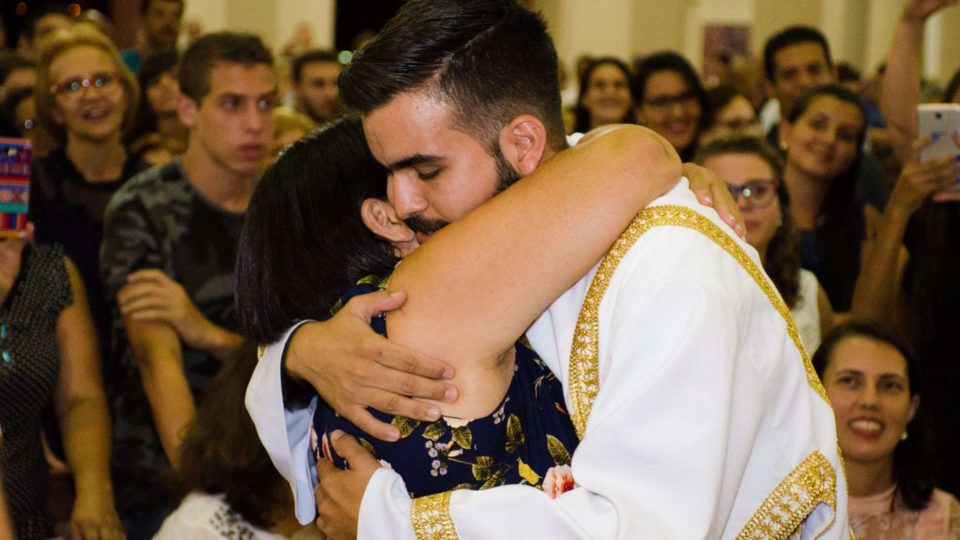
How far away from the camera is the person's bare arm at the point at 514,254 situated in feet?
5.92

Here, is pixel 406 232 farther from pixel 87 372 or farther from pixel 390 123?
pixel 87 372

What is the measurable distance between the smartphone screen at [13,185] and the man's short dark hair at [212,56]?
1.20 m

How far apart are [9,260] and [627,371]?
1.88m

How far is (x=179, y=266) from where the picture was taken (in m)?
3.86

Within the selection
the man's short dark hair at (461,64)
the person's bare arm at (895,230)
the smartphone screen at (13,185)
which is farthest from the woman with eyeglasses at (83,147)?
the man's short dark hair at (461,64)

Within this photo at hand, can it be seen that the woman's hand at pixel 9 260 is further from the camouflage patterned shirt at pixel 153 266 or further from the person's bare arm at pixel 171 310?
the camouflage patterned shirt at pixel 153 266

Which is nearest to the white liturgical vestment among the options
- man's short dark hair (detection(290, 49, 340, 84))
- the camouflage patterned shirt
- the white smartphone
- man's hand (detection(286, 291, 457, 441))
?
man's hand (detection(286, 291, 457, 441))

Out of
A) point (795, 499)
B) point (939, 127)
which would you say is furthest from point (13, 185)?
point (939, 127)

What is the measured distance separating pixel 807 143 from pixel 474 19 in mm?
2852

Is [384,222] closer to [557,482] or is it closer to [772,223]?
[557,482]

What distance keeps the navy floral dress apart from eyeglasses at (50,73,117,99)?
2976 mm

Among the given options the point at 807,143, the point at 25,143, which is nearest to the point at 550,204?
the point at 25,143

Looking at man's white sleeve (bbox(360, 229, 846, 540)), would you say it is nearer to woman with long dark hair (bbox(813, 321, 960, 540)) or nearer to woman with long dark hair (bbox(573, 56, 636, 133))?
woman with long dark hair (bbox(813, 321, 960, 540))

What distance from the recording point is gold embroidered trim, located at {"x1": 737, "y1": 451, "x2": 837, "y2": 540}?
187 centimetres
